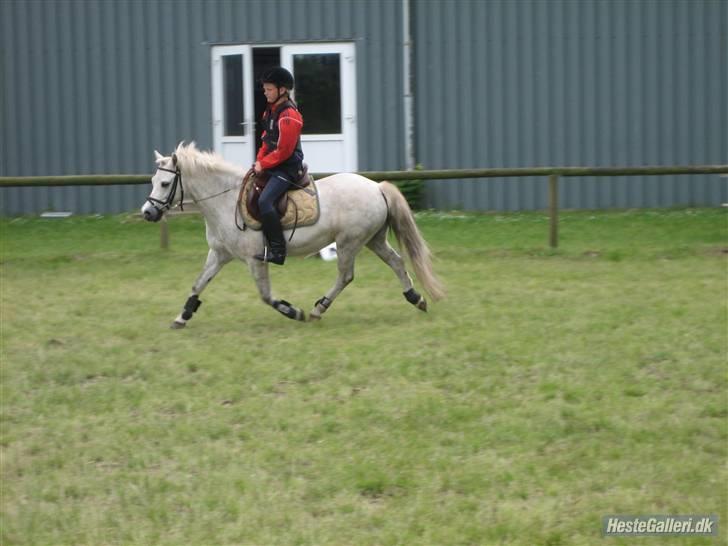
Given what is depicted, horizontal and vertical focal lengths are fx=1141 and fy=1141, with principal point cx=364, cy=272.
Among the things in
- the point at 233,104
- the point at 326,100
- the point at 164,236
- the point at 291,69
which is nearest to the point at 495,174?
the point at 164,236

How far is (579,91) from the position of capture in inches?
696

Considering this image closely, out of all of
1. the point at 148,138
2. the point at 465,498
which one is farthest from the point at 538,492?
the point at 148,138

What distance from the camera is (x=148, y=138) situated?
18.6 m

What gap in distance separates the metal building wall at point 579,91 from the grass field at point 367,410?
20.3ft

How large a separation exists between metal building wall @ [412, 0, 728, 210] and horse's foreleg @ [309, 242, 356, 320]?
8374 millimetres

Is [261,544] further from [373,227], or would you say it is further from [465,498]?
[373,227]

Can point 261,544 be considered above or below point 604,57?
below

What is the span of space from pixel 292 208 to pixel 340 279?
0.77 metres

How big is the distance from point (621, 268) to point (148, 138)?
30.7ft

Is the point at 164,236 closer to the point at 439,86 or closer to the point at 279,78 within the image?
the point at 279,78

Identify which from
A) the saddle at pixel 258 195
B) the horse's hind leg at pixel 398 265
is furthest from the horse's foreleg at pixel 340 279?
the saddle at pixel 258 195

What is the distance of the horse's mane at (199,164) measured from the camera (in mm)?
9523

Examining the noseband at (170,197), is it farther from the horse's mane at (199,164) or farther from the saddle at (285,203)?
the saddle at (285,203)

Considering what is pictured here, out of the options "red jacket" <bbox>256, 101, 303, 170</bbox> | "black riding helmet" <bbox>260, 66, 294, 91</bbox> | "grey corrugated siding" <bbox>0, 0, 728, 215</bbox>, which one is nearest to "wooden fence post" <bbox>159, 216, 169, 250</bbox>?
"red jacket" <bbox>256, 101, 303, 170</bbox>
